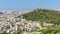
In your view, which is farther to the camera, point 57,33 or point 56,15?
point 56,15

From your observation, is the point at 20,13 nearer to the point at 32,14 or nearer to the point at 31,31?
the point at 32,14

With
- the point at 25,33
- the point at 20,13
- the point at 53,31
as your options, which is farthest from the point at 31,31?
the point at 20,13

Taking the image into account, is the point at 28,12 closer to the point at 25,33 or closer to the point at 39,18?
the point at 39,18

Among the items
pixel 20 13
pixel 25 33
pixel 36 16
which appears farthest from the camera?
pixel 20 13

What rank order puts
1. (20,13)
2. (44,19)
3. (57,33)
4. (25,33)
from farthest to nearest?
(20,13) < (44,19) < (25,33) < (57,33)

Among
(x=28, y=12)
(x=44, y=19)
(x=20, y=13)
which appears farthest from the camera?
(x=20, y=13)

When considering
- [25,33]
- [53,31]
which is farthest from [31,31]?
[53,31]
